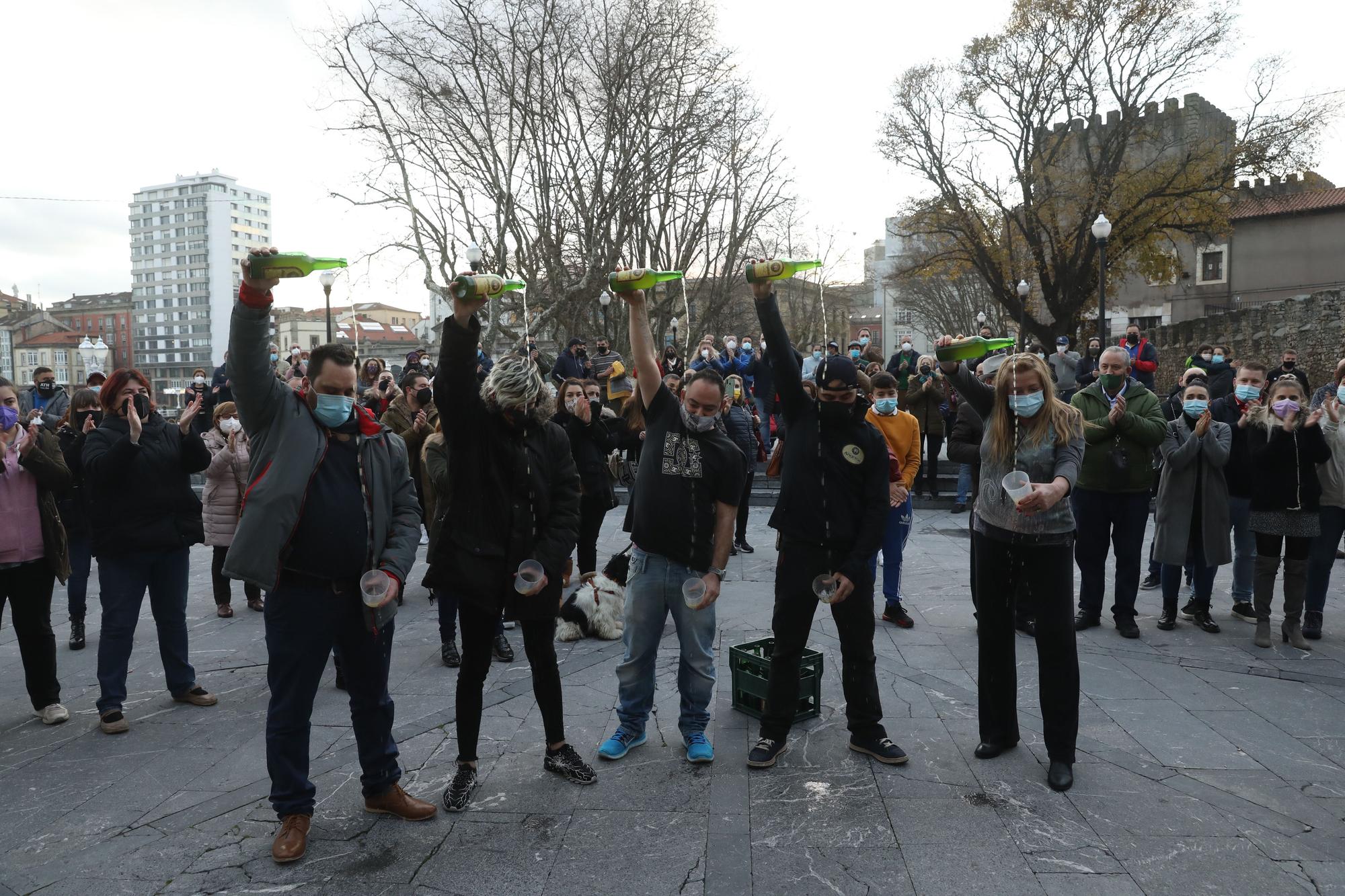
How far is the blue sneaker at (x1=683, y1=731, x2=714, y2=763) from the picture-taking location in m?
4.09

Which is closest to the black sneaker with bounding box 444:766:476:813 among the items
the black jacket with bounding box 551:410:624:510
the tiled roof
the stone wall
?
the black jacket with bounding box 551:410:624:510

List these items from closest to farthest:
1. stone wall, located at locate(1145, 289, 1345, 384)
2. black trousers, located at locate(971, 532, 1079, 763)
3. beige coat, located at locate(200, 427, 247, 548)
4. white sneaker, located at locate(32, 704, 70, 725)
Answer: black trousers, located at locate(971, 532, 1079, 763)
white sneaker, located at locate(32, 704, 70, 725)
beige coat, located at locate(200, 427, 247, 548)
stone wall, located at locate(1145, 289, 1345, 384)

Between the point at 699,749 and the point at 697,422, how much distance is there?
156 centimetres

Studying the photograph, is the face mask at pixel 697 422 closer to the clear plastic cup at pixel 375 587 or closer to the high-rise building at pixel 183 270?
the clear plastic cup at pixel 375 587

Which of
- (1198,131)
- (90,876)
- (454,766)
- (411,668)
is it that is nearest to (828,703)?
(454,766)

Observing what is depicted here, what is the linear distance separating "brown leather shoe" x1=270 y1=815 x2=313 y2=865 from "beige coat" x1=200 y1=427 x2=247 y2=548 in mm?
4202

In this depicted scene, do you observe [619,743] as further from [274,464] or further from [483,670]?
[274,464]

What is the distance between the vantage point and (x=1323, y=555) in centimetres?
627

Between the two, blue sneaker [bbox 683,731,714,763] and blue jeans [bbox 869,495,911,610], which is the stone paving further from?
blue jeans [bbox 869,495,911,610]

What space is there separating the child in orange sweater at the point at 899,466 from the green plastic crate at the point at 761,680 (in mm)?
2044

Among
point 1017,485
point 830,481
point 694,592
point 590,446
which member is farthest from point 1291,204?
point 694,592

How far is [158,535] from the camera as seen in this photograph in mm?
4918

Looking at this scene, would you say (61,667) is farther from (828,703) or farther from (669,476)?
(828,703)

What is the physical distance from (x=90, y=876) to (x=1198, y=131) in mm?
51555
